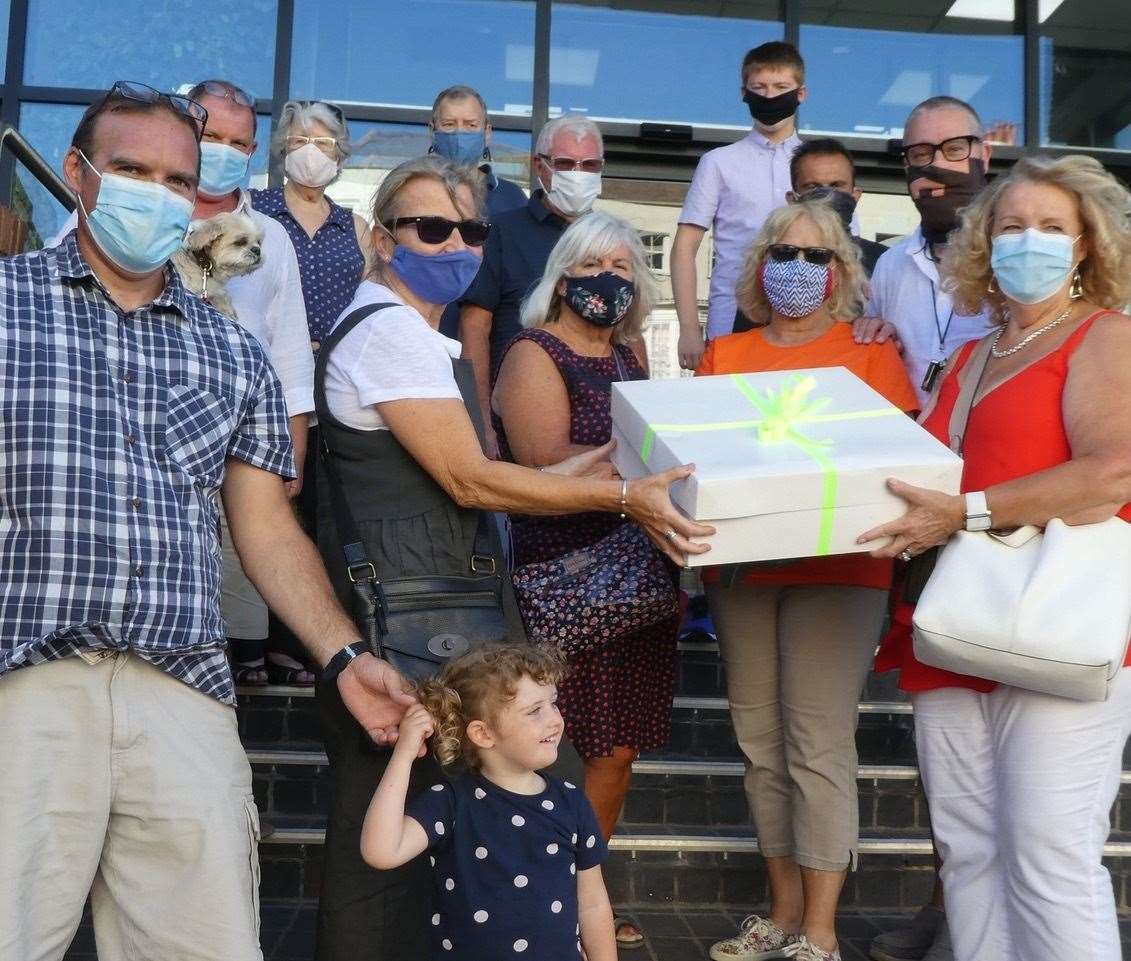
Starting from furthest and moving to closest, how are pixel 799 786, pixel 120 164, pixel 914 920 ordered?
pixel 914 920 → pixel 799 786 → pixel 120 164

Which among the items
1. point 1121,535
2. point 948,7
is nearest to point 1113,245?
point 1121,535

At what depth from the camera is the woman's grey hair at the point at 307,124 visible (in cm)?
540

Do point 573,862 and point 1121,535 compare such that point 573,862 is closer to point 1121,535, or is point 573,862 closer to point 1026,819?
point 1026,819

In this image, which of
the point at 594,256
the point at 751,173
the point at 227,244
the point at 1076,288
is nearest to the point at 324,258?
the point at 227,244

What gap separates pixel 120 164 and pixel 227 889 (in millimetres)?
1370

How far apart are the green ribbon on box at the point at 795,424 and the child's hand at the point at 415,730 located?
2.85ft

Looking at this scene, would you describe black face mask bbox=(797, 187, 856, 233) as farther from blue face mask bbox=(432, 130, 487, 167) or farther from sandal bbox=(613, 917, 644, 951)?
sandal bbox=(613, 917, 644, 951)

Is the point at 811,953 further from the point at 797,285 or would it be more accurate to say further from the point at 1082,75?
the point at 1082,75

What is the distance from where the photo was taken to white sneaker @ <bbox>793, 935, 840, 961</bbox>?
12.8 ft

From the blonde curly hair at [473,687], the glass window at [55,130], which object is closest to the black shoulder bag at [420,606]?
the blonde curly hair at [473,687]

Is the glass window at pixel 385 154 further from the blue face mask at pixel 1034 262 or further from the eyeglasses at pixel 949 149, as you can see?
the blue face mask at pixel 1034 262

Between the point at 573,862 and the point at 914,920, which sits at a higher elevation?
the point at 573,862

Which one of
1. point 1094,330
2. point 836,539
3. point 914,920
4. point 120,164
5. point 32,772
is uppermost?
point 120,164

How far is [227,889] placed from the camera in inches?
96.0
